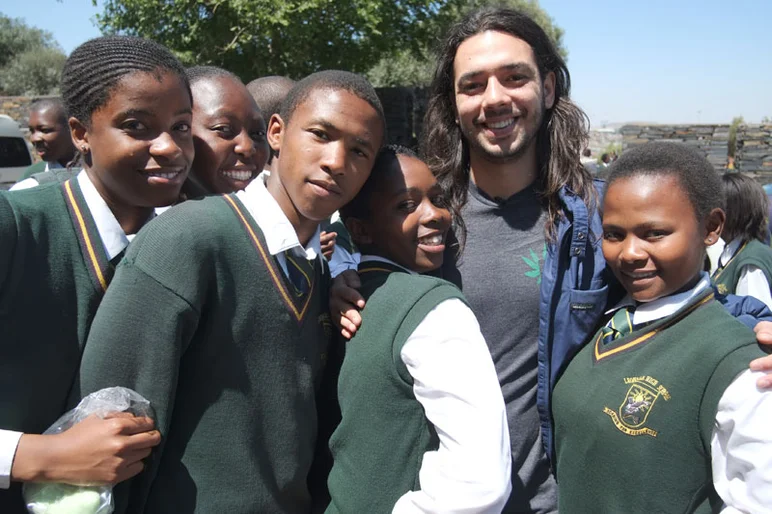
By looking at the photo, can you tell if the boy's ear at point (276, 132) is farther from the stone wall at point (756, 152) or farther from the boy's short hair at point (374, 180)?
the stone wall at point (756, 152)

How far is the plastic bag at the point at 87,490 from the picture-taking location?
128 cm

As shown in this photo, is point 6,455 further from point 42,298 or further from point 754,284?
point 754,284

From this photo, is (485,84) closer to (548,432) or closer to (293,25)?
(548,432)

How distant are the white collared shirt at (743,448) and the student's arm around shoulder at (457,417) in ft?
1.65

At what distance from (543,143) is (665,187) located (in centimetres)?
61

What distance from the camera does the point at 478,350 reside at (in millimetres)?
1399

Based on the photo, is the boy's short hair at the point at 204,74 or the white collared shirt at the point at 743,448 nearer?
the white collared shirt at the point at 743,448

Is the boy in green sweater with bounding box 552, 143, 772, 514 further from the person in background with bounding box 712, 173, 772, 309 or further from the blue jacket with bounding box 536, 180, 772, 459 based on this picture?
the person in background with bounding box 712, 173, 772, 309

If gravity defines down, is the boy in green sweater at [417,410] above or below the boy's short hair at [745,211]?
above

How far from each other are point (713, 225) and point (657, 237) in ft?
0.69

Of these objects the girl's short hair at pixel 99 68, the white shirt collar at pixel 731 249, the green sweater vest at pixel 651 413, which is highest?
the girl's short hair at pixel 99 68

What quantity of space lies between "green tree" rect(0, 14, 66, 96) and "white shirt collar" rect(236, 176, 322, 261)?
30001mm

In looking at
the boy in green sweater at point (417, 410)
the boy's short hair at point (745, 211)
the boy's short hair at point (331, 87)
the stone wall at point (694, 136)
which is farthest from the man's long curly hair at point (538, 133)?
the stone wall at point (694, 136)

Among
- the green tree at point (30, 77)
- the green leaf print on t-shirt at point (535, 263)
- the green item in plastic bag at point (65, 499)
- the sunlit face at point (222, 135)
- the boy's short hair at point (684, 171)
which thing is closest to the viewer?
the green item in plastic bag at point (65, 499)
